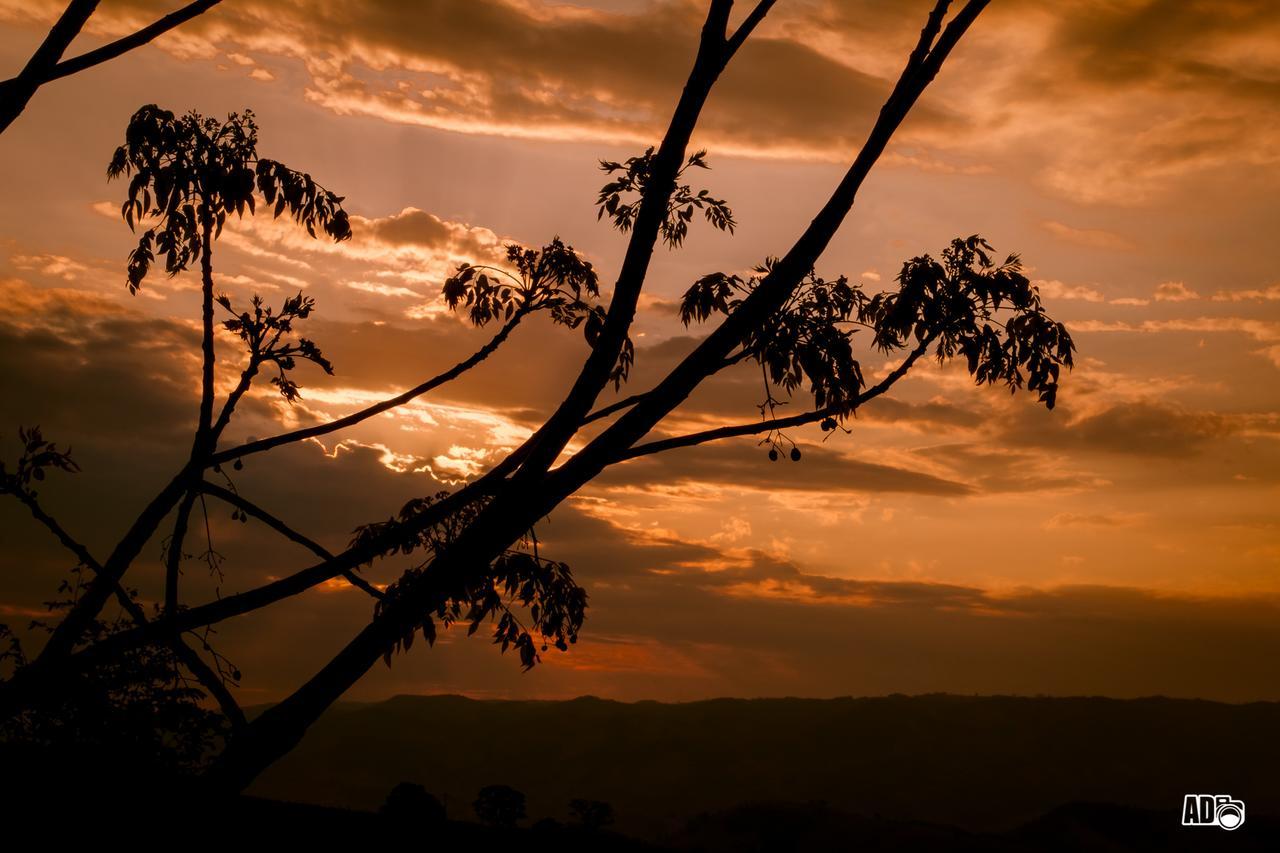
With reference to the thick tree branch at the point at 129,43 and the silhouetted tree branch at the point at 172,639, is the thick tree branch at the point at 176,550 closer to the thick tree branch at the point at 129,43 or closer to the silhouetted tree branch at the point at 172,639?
the silhouetted tree branch at the point at 172,639

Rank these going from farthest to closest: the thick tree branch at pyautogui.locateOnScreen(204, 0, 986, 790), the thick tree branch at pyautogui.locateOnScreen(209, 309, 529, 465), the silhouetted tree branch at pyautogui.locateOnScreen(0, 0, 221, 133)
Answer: the thick tree branch at pyautogui.locateOnScreen(209, 309, 529, 465) → the silhouetted tree branch at pyautogui.locateOnScreen(0, 0, 221, 133) → the thick tree branch at pyautogui.locateOnScreen(204, 0, 986, 790)

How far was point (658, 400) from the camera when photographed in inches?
165

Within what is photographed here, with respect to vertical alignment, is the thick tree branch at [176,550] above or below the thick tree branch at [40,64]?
below

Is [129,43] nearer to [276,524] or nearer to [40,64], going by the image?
[40,64]

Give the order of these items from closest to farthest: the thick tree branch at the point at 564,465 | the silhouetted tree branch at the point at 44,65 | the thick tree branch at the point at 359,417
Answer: the thick tree branch at the point at 564,465 < the silhouetted tree branch at the point at 44,65 < the thick tree branch at the point at 359,417

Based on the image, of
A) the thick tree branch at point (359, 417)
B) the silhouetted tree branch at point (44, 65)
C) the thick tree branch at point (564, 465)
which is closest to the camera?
the thick tree branch at point (564, 465)

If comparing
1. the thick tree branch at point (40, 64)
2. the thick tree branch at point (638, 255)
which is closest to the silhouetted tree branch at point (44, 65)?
the thick tree branch at point (40, 64)

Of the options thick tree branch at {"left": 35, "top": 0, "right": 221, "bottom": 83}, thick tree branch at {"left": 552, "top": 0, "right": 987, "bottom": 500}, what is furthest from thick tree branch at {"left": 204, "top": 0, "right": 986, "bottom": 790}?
thick tree branch at {"left": 35, "top": 0, "right": 221, "bottom": 83}

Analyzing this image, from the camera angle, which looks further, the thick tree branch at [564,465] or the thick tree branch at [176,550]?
the thick tree branch at [176,550]

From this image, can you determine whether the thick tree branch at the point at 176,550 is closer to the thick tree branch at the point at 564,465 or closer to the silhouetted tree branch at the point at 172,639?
the silhouetted tree branch at the point at 172,639

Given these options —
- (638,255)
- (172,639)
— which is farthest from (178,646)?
(638,255)

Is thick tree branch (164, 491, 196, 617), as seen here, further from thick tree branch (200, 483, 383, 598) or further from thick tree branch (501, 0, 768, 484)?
thick tree branch (501, 0, 768, 484)

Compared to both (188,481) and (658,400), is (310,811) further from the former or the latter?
(658,400)

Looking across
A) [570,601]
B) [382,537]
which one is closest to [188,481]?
[570,601]
